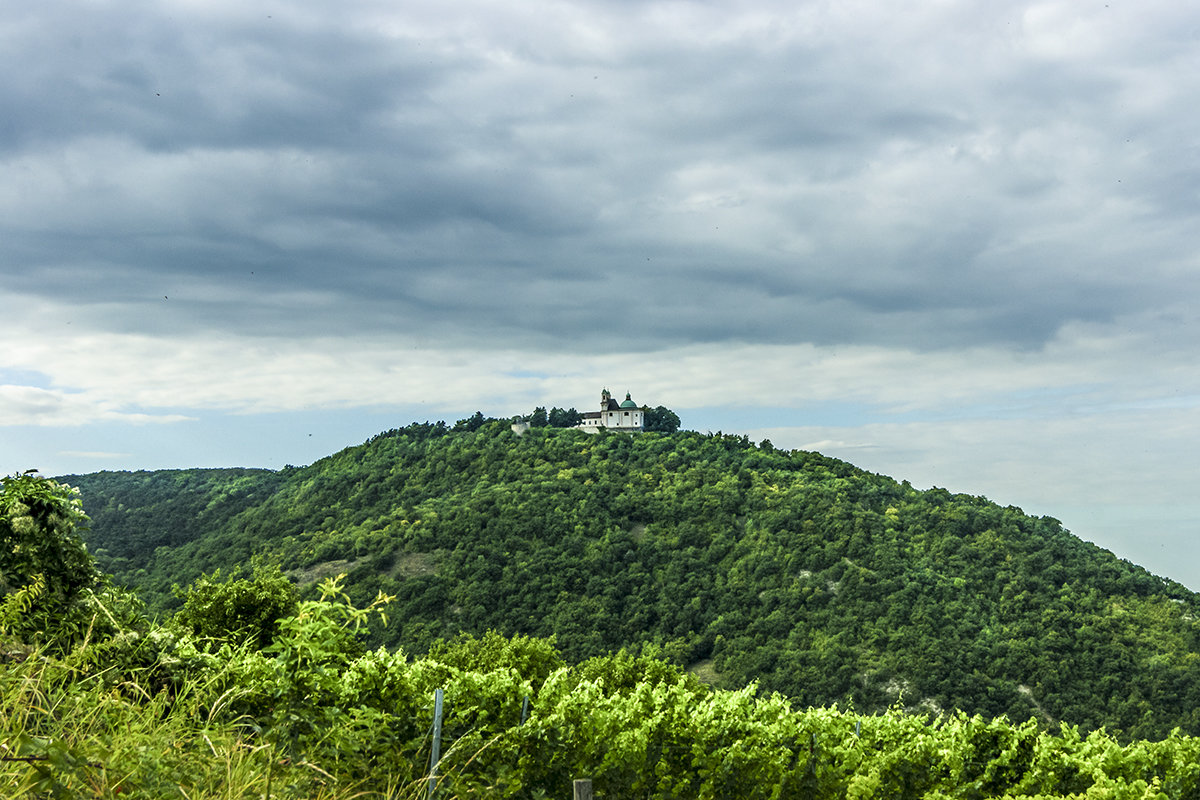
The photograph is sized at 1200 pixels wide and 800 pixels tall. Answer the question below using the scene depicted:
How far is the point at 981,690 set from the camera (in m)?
49.0

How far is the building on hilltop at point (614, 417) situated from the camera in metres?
95.6

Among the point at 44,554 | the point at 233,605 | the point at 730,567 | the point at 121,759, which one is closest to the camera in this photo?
the point at 121,759

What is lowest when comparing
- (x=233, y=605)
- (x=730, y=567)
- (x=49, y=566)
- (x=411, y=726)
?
(x=730, y=567)

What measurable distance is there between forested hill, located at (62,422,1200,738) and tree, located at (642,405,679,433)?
9.16 metres

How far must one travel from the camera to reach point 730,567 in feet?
211

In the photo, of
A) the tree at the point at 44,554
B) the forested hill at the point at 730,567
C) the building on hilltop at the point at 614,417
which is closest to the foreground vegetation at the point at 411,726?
the tree at the point at 44,554

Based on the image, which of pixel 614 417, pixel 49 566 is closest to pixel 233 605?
pixel 49 566

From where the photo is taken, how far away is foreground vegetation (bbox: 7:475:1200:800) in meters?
4.44

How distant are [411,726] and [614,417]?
8967 centimetres

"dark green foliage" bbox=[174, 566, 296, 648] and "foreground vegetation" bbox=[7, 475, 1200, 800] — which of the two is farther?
"dark green foliage" bbox=[174, 566, 296, 648]

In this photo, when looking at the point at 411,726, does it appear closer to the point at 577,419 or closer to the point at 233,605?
the point at 233,605

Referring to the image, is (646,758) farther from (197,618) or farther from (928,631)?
(928,631)

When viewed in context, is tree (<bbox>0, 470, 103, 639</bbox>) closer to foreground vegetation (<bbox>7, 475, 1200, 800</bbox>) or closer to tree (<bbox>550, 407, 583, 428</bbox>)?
foreground vegetation (<bbox>7, 475, 1200, 800</bbox>)

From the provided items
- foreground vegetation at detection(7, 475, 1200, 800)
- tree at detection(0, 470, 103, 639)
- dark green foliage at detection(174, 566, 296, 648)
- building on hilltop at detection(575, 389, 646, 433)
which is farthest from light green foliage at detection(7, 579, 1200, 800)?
building on hilltop at detection(575, 389, 646, 433)
